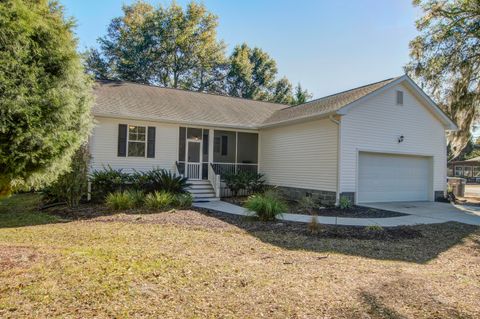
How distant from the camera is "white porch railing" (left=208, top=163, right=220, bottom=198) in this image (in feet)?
44.9

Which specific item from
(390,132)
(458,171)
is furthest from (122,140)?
(458,171)

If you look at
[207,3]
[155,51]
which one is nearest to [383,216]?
[155,51]

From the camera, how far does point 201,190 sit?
13812 mm

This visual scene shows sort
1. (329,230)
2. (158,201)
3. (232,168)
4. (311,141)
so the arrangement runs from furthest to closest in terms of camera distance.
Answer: (232,168), (311,141), (158,201), (329,230)

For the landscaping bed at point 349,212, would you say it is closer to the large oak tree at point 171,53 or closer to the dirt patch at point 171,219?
the dirt patch at point 171,219

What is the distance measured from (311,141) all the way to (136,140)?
7158 mm

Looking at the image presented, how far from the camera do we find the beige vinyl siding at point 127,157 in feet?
42.0

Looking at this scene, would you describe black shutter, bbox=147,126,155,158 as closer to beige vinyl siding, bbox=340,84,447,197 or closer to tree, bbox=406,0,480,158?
beige vinyl siding, bbox=340,84,447,197

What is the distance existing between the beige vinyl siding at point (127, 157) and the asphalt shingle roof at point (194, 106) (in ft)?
1.64

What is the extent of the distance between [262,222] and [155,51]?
26459 millimetres

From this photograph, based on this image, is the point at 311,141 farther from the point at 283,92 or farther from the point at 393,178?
the point at 283,92

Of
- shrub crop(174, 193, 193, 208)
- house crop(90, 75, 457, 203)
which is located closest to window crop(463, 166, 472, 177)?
house crop(90, 75, 457, 203)

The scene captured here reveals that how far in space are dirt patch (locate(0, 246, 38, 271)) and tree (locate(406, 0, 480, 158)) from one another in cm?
1811

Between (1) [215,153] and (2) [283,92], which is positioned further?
(2) [283,92]
